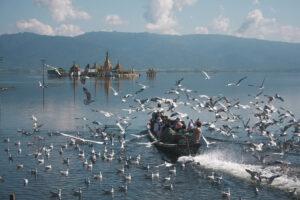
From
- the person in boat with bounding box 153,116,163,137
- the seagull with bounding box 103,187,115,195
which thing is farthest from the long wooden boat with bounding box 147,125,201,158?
the seagull with bounding box 103,187,115,195

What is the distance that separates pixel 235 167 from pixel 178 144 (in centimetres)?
442

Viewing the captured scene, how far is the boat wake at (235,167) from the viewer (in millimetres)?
32134

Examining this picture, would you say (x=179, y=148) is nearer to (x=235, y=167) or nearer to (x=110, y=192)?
(x=235, y=167)

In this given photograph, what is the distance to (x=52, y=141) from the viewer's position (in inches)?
1857

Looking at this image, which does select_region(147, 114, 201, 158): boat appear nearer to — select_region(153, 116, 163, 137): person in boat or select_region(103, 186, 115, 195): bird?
select_region(153, 116, 163, 137): person in boat

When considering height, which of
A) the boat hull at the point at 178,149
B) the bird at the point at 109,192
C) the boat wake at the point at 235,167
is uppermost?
the boat hull at the point at 178,149

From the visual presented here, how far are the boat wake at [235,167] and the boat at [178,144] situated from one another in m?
0.61

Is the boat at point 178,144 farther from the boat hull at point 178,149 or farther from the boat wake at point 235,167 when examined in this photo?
the boat wake at point 235,167

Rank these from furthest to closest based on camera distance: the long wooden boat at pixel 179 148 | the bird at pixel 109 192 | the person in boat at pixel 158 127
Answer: the person in boat at pixel 158 127 < the long wooden boat at pixel 179 148 < the bird at pixel 109 192

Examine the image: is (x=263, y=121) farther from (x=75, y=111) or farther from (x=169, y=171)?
(x=75, y=111)

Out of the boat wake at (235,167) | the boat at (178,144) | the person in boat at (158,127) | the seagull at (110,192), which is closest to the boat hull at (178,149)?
the boat at (178,144)

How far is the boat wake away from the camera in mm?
32134

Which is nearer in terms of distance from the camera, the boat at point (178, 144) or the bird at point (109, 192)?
the bird at point (109, 192)

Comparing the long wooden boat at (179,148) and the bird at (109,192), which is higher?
the long wooden boat at (179,148)
